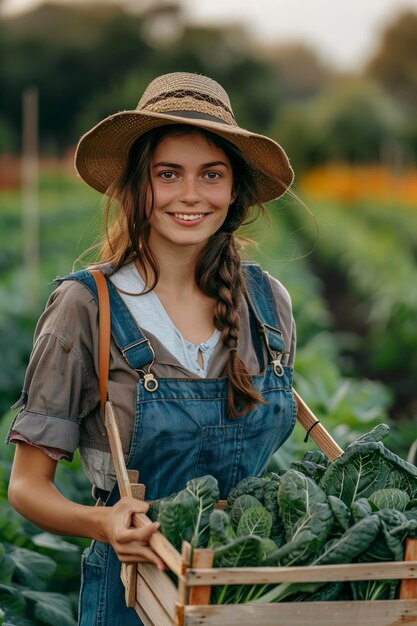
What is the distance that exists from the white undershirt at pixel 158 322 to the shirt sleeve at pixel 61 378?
117 mm

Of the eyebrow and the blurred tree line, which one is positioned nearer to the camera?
the eyebrow

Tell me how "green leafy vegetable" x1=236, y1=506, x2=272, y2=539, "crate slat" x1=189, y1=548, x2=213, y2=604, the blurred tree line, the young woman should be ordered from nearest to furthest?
"crate slat" x1=189, y1=548, x2=213, y2=604
"green leafy vegetable" x1=236, y1=506, x2=272, y2=539
the young woman
the blurred tree line

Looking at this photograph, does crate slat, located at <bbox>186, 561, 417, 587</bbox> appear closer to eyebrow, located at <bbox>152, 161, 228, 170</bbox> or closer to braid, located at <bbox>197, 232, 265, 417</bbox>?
braid, located at <bbox>197, 232, 265, 417</bbox>

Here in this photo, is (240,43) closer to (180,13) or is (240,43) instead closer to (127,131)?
(180,13)

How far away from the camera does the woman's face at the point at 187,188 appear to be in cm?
248

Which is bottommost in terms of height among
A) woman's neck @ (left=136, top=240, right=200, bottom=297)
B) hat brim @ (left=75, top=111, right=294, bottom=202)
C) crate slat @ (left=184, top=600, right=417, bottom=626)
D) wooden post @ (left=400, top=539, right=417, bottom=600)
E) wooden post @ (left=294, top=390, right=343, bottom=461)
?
crate slat @ (left=184, top=600, right=417, bottom=626)

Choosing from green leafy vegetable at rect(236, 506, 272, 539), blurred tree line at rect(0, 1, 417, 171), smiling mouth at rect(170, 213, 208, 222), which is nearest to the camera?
green leafy vegetable at rect(236, 506, 272, 539)

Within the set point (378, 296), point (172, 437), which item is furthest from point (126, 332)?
point (378, 296)

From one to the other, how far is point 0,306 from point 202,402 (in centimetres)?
631

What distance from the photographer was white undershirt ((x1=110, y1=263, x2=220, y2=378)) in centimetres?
252

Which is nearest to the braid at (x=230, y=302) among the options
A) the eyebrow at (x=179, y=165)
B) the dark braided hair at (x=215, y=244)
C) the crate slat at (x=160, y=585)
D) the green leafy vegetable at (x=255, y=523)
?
the dark braided hair at (x=215, y=244)

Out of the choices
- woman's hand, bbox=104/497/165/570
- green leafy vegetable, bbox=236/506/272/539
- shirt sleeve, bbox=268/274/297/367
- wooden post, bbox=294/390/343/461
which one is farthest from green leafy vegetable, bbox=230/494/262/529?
shirt sleeve, bbox=268/274/297/367

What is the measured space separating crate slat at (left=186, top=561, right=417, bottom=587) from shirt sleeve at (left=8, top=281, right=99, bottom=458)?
62 cm

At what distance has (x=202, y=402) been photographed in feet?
8.07
